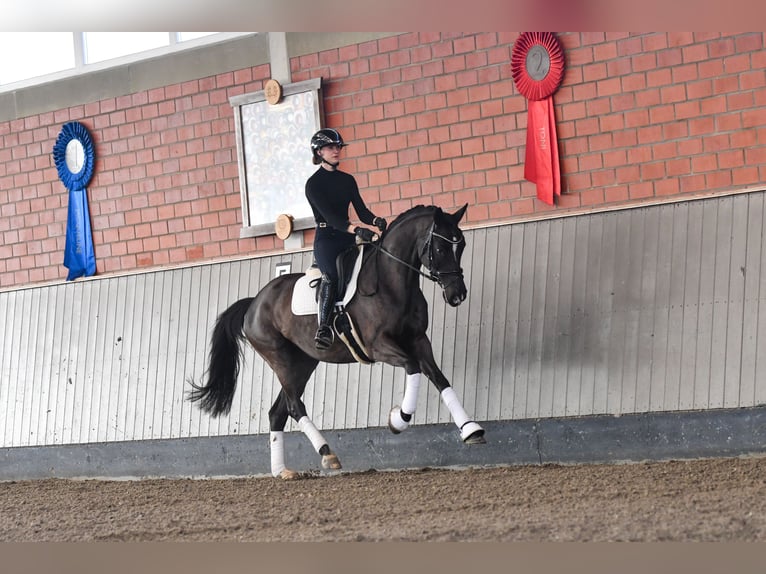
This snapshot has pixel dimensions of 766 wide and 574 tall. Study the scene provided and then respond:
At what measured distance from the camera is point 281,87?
7.94 meters

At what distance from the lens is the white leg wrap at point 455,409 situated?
5.71 m

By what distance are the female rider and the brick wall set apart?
1054 mm

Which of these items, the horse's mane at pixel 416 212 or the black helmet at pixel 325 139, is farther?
the black helmet at pixel 325 139

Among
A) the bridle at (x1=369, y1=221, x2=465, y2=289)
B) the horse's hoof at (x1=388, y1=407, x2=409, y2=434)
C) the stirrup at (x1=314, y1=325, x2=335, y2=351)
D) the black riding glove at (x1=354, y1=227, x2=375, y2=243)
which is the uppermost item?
the black riding glove at (x1=354, y1=227, x2=375, y2=243)

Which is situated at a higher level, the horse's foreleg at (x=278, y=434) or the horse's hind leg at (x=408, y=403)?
the horse's hind leg at (x=408, y=403)

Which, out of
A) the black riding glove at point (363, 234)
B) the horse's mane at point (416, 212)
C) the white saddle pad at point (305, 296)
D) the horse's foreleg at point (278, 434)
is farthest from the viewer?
the horse's foreleg at point (278, 434)

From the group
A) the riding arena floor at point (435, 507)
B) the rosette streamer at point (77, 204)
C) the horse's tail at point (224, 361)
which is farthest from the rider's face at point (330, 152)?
the rosette streamer at point (77, 204)

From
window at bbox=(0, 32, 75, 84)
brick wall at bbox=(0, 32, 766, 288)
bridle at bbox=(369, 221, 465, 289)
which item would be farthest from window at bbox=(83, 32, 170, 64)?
bridle at bbox=(369, 221, 465, 289)

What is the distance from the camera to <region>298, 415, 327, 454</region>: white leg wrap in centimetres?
661

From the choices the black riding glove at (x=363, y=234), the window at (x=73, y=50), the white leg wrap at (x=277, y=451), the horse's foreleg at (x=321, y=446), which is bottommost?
the white leg wrap at (x=277, y=451)

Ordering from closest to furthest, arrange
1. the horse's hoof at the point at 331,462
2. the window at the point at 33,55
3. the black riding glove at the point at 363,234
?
the black riding glove at the point at 363,234, the horse's hoof at the point at 331,462, the window at the point at 33,55

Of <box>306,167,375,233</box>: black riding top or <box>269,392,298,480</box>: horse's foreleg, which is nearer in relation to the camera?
<box>306,167,375,233</box>: black riding top

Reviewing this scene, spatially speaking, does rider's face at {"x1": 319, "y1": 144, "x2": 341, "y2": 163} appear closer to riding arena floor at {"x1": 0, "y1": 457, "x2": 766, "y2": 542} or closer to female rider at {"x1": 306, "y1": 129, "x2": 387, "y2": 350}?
female rider at {"x1": 306, "y1": 129, "x2": 387, "y2": 350}

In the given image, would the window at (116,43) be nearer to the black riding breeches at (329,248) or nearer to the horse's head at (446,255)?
the black riding breeches at (329,248)
